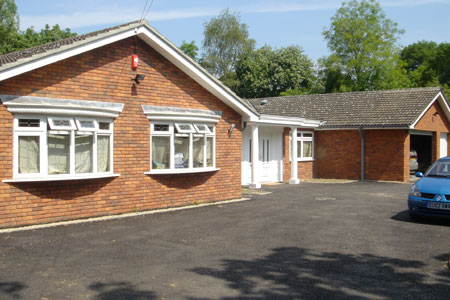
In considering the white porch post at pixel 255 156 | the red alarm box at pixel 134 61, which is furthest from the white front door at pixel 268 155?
the red alarm box at pixel 134 61

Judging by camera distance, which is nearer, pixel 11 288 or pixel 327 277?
pixel 11 288

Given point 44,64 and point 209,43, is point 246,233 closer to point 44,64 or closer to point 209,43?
point 44,64

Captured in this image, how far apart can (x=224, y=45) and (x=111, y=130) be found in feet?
145

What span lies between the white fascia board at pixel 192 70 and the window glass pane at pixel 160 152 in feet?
6.38

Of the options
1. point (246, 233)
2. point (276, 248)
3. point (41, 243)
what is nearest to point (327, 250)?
point (276, 248)

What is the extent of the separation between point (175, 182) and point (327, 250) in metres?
5.88

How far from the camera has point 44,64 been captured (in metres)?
9.57

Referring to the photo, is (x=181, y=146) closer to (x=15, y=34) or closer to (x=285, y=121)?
(x=285, y=121)

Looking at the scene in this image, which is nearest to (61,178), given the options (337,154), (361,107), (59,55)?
(59,55)

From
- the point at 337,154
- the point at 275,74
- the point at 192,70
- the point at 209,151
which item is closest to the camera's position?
the point at 192,70

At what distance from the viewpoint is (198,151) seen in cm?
1331

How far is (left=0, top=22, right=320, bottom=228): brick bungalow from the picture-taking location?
954 centimetres

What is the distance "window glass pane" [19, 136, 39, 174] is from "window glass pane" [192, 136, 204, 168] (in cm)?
454

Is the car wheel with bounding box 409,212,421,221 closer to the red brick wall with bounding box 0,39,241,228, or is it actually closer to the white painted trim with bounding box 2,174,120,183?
the red brick wall with bounding box 0,39,241,228
